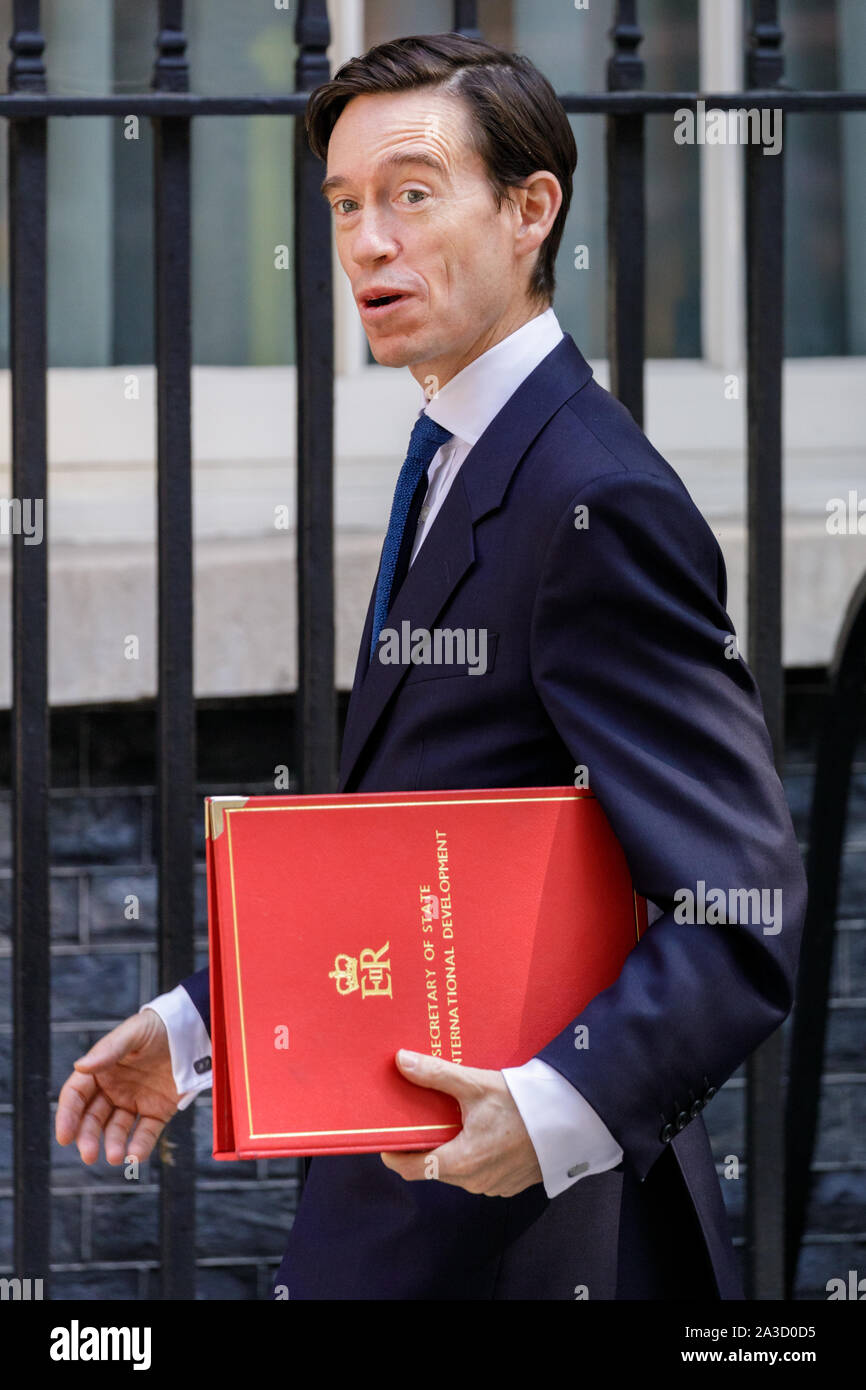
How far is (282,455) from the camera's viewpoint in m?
4.19

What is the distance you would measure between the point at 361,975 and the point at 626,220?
55.5 inches

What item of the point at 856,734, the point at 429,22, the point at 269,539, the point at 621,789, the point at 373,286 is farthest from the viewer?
the point at 429,22

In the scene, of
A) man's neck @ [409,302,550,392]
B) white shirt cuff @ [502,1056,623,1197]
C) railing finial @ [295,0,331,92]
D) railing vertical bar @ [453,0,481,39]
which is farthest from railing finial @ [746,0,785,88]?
white shirt cuff @ [502,1056,623,1197]

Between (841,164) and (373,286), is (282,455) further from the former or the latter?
(373,286)

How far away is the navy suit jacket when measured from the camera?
1.57 metres

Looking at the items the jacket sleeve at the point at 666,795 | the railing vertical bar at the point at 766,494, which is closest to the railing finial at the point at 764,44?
the railing vertical bar at the point at 766,494

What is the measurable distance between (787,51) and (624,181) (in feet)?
7.28

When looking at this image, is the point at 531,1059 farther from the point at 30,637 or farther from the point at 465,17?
the point at 465,17

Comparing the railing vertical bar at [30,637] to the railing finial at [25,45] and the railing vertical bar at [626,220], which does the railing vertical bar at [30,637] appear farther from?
the railing vertical bar at [626,220]

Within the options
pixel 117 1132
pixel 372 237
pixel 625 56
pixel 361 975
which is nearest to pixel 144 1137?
pixel 117 1132

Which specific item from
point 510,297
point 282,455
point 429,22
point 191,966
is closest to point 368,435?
point 282,455

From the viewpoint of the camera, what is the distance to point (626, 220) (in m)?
2.55

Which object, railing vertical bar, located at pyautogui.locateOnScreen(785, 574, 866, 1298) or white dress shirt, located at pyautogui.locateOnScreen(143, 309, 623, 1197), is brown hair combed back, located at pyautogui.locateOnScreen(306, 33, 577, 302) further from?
railing vertical bar, located at pyautogui.locateOnScreen(785, 574, 866, 1298)

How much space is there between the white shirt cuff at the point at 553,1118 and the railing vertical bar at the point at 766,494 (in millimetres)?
1077
